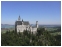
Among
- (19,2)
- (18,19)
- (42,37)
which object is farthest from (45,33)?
(19,2)

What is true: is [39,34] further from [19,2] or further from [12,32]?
[19,2]

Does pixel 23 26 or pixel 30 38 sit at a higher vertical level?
pixel 23 26

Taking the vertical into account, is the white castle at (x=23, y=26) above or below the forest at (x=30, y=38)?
above

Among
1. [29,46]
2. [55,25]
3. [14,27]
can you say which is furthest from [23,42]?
[55,25]

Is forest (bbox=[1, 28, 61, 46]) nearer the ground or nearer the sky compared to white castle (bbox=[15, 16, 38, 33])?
nearer the ground

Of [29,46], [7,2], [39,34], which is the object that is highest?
[7,2]

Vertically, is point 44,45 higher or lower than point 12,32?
lower
